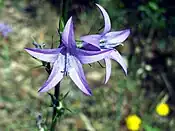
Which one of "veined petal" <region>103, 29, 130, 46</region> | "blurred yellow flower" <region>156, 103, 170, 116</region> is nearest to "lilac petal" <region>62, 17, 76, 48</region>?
"veined petal" <region>103, 29, 130, 46</region>

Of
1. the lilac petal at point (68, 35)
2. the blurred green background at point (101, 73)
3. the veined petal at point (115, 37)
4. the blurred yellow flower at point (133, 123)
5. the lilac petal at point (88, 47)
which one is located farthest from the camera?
the blurred green background at point (101, 73)

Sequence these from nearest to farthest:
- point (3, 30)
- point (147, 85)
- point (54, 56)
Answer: point (54, 56) < point (3, 30) < point (147, 85)

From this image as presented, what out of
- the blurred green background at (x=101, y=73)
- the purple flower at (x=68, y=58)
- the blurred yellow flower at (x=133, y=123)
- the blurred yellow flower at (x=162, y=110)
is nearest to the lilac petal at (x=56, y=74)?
the purple flower at (x=68, y=58)

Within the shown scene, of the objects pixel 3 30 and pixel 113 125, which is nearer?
pixel 113 125

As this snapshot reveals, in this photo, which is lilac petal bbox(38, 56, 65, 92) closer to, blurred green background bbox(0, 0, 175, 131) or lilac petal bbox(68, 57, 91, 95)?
lilac petal bbox(68, 57, 91, 95)

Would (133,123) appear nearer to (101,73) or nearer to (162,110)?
(162,110)

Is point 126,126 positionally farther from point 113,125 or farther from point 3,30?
point 3,30

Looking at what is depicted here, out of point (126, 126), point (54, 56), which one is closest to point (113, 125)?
point (126, 126)

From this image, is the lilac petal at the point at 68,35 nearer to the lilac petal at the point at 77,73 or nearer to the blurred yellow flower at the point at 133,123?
the lilac petal at the point at 77,73

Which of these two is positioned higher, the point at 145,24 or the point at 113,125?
the point at 145,24
